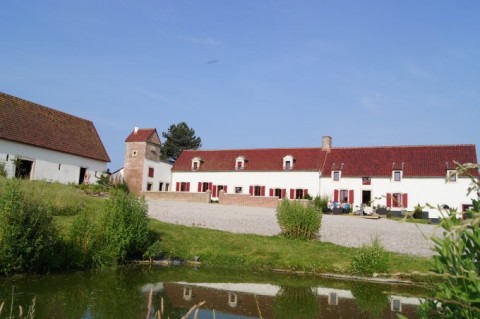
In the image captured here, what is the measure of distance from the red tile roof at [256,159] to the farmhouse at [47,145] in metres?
11.3

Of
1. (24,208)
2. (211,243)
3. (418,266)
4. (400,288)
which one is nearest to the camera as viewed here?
(24,208)

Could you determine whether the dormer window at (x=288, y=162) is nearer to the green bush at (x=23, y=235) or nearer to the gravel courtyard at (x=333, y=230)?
the gravel courtyard at (x=333, y=230)

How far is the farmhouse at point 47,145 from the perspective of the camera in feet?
104

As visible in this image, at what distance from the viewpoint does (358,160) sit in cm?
4225

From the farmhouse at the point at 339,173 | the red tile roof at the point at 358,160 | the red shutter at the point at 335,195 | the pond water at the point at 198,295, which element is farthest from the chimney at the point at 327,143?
the pond water at the point at 198,295

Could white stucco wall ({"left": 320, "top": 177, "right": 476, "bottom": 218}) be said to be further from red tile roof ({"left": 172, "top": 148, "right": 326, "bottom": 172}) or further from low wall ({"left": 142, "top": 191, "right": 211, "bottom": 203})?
low wall ({"left": 142, "top": 191, "right": 211, "bottom": 203})

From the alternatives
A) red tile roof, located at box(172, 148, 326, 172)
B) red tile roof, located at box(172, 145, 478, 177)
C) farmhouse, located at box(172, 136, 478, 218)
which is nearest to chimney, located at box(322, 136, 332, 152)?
farmhouse, located at box(172, 136, 478, 218)

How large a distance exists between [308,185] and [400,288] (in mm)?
30579

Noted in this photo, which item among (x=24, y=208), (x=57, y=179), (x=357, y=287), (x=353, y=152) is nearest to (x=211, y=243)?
(x=357, y=287)

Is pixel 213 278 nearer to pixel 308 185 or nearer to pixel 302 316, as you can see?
pixel 302 316

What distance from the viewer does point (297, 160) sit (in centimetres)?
4431

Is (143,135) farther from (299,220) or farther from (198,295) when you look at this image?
(198,295)

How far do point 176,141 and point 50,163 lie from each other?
41.4 m

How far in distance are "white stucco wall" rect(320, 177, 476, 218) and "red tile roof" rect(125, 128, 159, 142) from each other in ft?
62.3
